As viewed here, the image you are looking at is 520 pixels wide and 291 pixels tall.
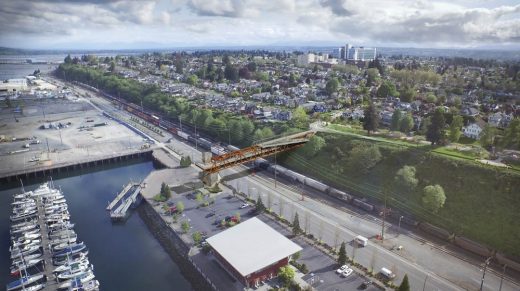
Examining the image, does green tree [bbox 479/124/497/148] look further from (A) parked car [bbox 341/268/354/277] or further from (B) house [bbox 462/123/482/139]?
(A) parked car [bbox 341/268/354/277]

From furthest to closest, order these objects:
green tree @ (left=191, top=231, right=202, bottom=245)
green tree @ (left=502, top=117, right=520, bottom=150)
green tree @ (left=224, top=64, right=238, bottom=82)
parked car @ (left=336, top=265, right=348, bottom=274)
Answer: green tree @ (left=224, top=64, right=238, bottom=82)
green tree @ (left=502, top=117, right=520, bottom=150)
green tree @ (left=191, top=231, right=202, bottom=245)
parked car @ (left=336, top=265, right=348, bottom=274)

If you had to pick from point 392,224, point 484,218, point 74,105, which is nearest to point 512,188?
point 484,218

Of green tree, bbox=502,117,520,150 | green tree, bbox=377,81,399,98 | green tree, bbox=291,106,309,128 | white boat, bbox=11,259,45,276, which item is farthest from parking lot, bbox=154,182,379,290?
green tree, bbox=377,81,399,98

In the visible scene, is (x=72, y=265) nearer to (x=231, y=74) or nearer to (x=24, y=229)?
(x=24, y=229)

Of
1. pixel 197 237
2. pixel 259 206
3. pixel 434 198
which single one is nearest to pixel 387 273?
pixel 434 198

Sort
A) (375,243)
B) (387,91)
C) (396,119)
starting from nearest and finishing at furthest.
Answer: (375,243) < (396,119) < (387,91)

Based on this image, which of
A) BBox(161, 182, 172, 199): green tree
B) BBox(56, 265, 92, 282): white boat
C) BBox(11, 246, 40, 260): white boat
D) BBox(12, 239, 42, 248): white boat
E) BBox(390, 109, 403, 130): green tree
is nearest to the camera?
BBox(56, 265, 92, 282): white boat
